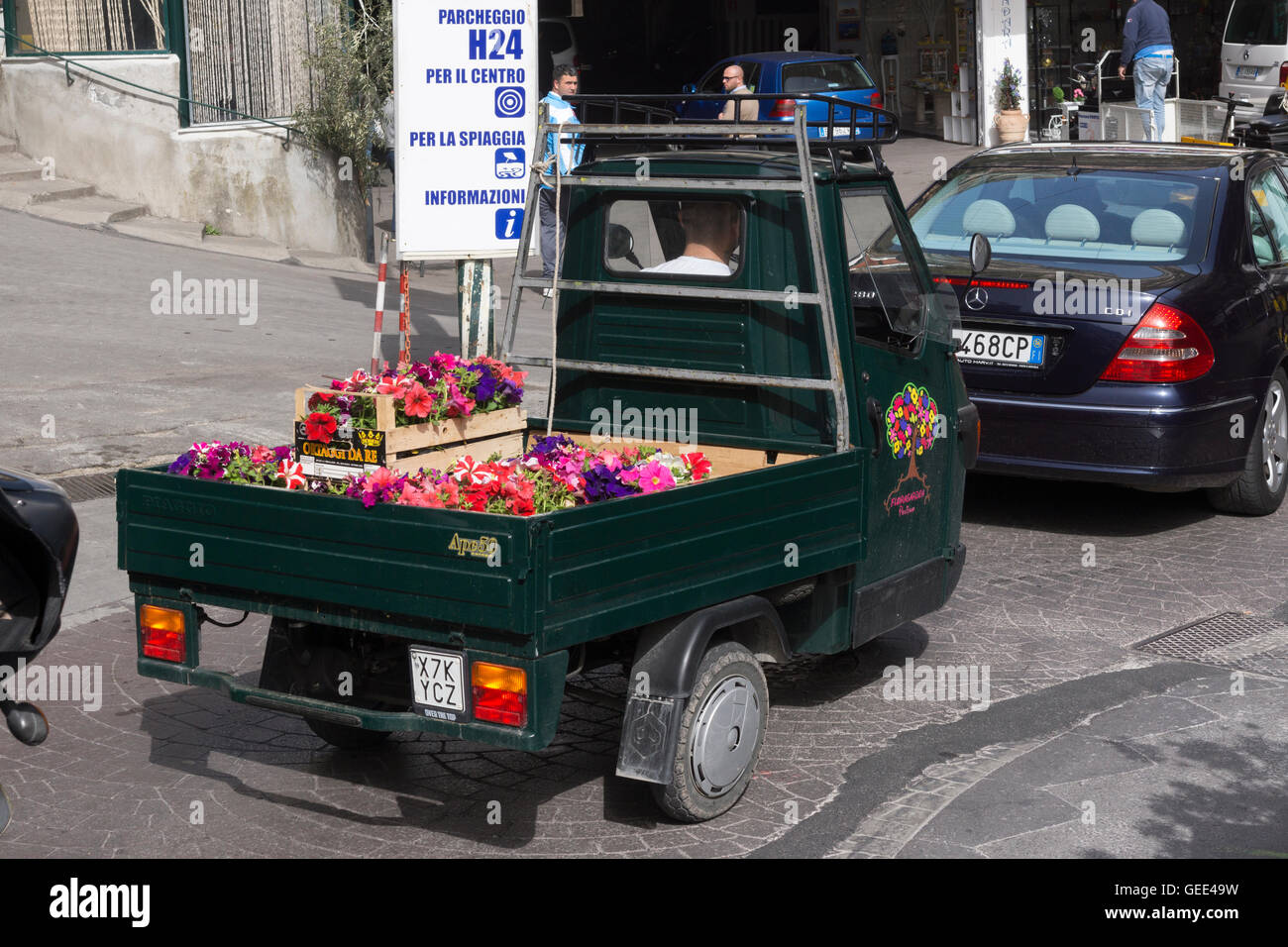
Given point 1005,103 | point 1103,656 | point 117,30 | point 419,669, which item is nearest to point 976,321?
point 1103,656

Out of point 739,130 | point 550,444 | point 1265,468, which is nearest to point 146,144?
point 1265,468

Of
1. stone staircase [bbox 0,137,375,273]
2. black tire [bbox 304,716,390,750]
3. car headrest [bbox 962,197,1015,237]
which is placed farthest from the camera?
stone staircase [bbox 0,137,375,273]

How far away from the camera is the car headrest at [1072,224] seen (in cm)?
833

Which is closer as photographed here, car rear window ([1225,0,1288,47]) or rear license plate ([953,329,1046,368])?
rear license plate ([953,329,1046,368])

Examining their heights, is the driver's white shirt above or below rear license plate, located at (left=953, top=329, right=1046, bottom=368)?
above

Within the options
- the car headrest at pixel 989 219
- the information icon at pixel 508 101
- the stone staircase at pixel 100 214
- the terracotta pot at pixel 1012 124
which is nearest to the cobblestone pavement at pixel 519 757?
the car headrest at pixel 989 219

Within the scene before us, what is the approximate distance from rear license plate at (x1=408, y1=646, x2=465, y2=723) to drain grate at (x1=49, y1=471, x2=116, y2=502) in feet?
15.1

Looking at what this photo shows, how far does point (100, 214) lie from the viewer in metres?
16.1

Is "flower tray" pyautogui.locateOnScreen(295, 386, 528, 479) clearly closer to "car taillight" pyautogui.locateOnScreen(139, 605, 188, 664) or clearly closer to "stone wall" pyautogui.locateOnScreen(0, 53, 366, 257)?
"car taillight" pyautogui.locateOnScreen(139, 605, 188, 664)

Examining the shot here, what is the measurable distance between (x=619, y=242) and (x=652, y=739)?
1998mm

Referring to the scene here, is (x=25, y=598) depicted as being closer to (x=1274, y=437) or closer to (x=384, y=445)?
(x=384, y=445)

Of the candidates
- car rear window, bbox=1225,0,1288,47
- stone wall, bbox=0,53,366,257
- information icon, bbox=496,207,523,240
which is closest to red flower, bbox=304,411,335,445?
information icon, bbox=496,207,523,240

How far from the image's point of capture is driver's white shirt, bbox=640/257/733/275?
214 inches
